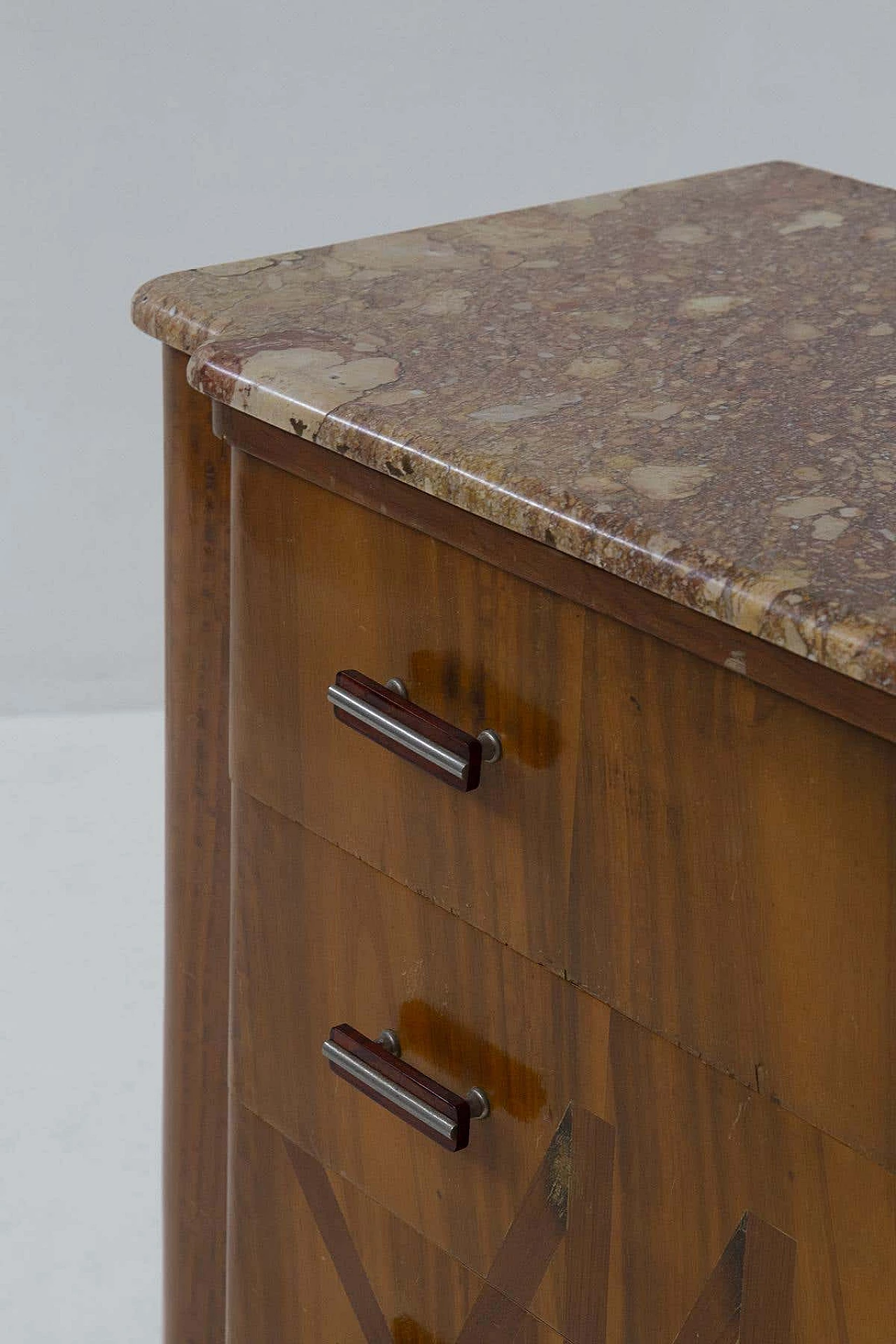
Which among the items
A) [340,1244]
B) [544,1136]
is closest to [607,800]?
[544,1136]

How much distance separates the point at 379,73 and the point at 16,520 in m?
0.80

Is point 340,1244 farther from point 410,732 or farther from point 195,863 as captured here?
point 410,732

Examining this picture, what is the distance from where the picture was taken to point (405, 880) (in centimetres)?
87

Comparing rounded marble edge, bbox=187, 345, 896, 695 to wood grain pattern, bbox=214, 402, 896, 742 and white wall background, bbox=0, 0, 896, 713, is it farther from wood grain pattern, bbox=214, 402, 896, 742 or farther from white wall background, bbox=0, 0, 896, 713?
white wall background, bbox=0, 0, 896, 713

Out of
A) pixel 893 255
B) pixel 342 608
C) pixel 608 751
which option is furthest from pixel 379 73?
pixel 608 751

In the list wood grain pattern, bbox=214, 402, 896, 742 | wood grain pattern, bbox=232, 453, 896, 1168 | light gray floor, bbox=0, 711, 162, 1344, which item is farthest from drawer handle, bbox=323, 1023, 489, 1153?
light gray floor, bbox=0, 711, 162, 1344

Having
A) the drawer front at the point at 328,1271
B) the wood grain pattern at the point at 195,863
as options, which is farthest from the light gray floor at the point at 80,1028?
the drawer front at the point at 328,1271

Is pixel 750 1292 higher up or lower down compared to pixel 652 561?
lower down

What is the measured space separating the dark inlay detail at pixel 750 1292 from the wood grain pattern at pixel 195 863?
408 mm

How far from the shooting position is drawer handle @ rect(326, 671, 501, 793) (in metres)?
0.80

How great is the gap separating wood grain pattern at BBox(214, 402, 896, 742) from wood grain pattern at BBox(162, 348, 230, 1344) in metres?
0.12

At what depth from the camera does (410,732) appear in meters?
0.81

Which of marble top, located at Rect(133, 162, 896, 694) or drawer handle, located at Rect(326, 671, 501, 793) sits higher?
marble top, located at Rect(133, 162, 896, 694)

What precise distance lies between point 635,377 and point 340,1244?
1.77 ft
